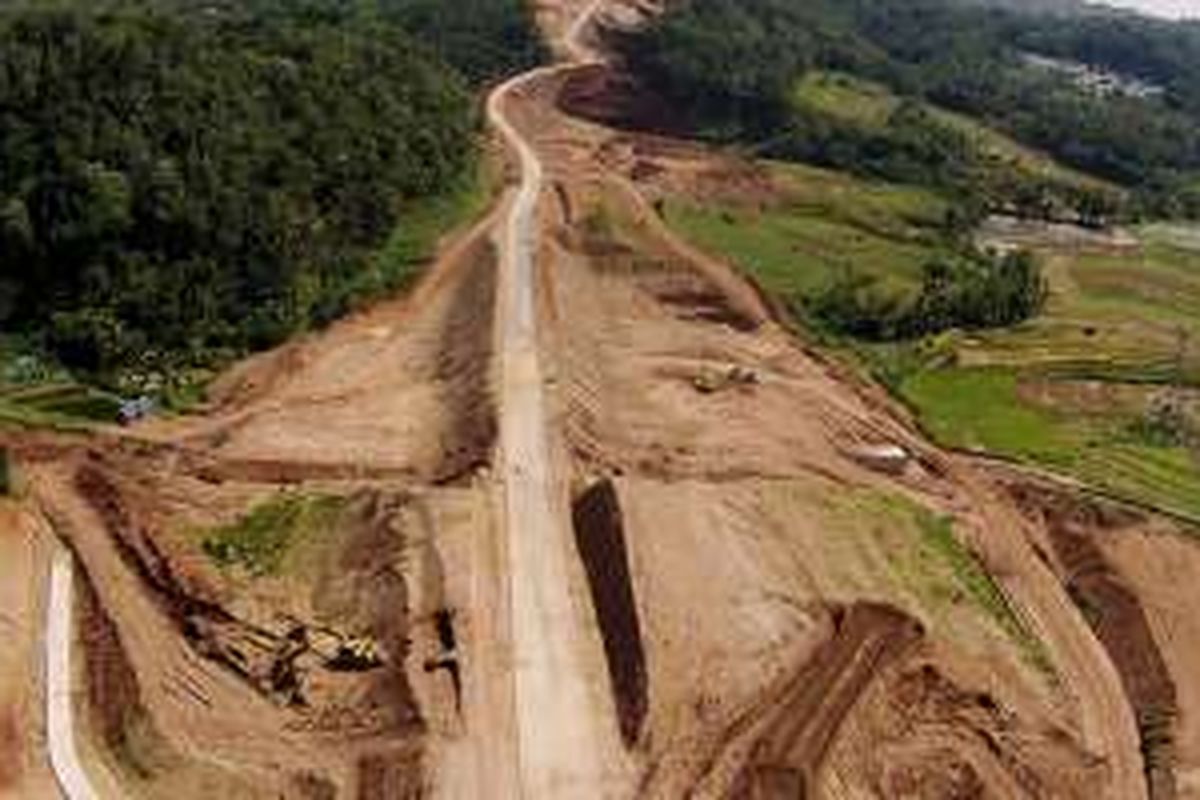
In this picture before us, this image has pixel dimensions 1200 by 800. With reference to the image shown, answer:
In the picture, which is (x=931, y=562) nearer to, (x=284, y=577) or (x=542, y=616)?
(x=542, y=616)

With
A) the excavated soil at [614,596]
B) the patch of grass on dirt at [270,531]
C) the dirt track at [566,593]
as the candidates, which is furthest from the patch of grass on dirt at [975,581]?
the patch of grass on dirt at [270,531]

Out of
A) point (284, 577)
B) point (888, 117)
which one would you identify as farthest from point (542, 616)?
point (888, 117)

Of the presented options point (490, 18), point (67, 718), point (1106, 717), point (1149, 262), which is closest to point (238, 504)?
point (67, 718)

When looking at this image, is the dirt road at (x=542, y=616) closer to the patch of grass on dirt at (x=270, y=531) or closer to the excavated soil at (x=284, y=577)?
the excavated soil at (x=284, y=577)

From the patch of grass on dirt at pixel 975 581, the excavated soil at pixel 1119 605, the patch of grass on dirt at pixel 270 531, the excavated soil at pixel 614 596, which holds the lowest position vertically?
the excavated soil at pixel 1119 605

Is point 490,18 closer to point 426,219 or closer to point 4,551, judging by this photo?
point 426,219

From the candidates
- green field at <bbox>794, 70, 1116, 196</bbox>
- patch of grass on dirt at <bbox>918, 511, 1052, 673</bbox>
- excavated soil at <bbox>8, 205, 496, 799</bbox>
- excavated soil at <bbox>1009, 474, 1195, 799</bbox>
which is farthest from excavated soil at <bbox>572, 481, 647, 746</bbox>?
green field at <bbox>794, 70, 1116, 196</bbox>

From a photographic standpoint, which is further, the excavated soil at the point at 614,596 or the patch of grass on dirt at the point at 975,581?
the patch of grass on dirt at the point at 975,581
